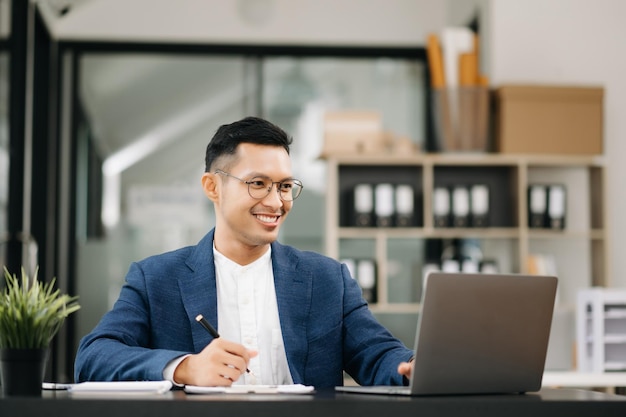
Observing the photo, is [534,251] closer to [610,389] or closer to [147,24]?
[610,389]

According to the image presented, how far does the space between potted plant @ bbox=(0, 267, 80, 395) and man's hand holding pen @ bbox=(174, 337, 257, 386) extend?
277mm

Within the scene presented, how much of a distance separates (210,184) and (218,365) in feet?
2.24

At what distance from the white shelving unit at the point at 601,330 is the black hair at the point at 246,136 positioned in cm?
245

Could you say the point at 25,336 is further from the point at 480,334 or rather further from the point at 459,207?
the point at 459,207

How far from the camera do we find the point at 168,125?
6020 mm

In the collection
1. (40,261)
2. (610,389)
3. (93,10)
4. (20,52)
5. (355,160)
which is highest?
(93,10)

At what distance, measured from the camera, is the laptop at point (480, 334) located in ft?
5.81

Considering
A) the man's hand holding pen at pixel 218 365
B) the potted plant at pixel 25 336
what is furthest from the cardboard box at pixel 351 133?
the potted plant at pixel 25 336

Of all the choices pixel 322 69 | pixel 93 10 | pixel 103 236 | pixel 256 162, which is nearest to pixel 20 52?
pixel 93 10

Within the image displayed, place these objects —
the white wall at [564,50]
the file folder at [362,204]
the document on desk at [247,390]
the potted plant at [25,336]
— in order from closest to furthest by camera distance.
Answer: the potted plant at [25,336] < the document on desk at [247,390] < the file folder at [362,204] < the white wall at [564,50]

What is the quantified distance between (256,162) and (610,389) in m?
2.72

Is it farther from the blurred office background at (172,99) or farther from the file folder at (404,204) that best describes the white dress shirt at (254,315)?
the blurred office background at (172,99)

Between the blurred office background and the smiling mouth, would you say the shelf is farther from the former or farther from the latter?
the smiling mouth

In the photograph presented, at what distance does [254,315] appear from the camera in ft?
7.88
